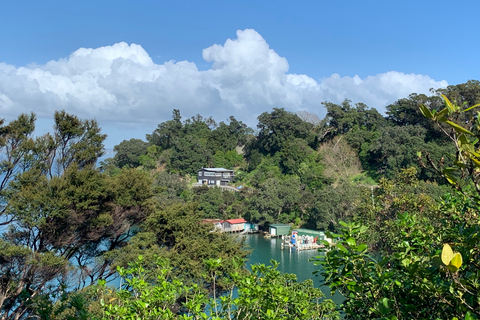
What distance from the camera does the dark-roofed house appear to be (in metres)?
26.4

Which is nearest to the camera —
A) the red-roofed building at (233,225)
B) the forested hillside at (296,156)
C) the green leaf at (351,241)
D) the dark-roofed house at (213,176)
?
the green leaf at (351,241)

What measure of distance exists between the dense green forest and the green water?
1.72 m

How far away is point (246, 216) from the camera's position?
22.4 m

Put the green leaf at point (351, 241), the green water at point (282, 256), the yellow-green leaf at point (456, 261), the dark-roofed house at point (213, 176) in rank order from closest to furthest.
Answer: the yellow-green leaf at point (456, 261) < the green leaf at point (351, 241) < the green water at point (282, 256) < the dark-roofed house at point (213, 176)

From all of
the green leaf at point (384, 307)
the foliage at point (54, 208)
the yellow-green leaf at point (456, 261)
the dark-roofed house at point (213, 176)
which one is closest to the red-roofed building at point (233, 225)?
the dark-roofed house at point (213, 176)

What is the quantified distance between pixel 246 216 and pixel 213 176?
5.22 m

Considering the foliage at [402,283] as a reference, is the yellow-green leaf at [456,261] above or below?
above

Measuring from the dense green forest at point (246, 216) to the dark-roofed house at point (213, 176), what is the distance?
944 mm

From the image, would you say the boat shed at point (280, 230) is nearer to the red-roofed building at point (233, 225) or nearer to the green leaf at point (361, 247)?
the red-roofed building at point (233, 225)

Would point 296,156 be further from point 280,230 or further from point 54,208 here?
point 54,208

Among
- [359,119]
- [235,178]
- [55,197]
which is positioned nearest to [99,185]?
[55,197]

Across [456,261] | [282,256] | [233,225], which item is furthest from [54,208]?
[233,225]

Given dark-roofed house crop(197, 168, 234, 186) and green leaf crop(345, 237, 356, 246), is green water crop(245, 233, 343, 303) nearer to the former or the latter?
dark-roofed house crop(197, 168, 234, 186)

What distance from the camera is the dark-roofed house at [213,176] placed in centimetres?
2641
